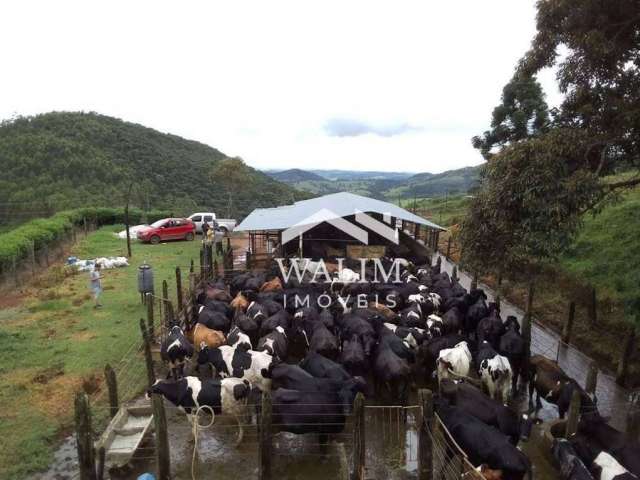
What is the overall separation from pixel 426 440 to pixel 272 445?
7.38 ft

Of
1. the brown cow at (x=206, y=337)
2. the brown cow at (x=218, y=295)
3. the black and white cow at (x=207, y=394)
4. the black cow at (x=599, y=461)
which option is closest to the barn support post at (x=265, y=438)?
the black and white cow at (x=207, y=394)

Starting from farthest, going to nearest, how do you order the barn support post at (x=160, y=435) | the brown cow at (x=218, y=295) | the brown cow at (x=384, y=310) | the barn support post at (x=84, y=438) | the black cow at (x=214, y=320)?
the brown cow at (x=218, y=295), the brown cow at (x=384, y=310), the black cow at (x=214, y=320), the barn support post at (x=160, y=435), the barn support post at (x=84, y=438)

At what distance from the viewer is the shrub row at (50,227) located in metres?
16.8

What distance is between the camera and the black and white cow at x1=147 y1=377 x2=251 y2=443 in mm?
7035

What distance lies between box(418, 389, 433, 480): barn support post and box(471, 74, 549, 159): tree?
22028 mm

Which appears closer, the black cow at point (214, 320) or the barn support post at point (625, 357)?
the barn support post at point (625, 357)

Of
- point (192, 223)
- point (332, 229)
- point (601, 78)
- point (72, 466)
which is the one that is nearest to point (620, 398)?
point (601, 78)

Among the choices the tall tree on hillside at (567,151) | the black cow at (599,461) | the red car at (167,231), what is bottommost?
the black cow at (599,461)

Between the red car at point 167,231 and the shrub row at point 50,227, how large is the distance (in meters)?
4.12

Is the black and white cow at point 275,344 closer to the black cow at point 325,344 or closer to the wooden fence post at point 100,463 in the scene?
the black cow at point 325,344

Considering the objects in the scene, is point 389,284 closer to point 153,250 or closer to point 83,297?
point 83,297

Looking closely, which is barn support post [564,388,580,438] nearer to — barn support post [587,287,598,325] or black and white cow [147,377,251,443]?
black and white cow [147,377,251,443]

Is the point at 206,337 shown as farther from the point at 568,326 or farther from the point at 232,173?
the point at 232,173

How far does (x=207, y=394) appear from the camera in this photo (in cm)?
705
